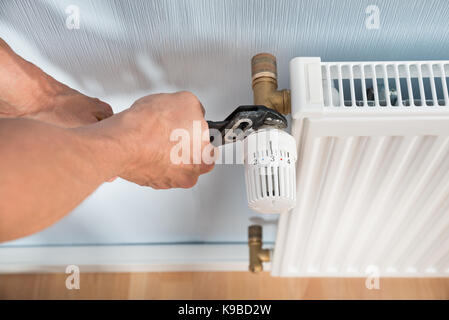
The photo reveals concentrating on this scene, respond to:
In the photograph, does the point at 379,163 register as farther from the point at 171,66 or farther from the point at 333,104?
the point at 171,66

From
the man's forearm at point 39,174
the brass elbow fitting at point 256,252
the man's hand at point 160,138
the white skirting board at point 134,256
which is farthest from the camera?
the white skirting board at point 134,256

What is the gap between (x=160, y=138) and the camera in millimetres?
420

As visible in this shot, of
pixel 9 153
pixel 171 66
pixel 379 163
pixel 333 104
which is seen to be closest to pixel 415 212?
pixel 379 163

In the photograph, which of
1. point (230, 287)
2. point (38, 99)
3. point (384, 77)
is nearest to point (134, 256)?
point (230, 287)

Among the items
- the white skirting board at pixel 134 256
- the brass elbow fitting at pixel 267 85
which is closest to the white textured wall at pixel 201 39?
the brass elbow fitting at pixel 267 85

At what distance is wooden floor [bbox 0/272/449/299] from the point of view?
1.06 meters

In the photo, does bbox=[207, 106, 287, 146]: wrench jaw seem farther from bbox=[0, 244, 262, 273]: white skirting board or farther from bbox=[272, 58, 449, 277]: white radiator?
bbox=[0, 244, 262, 273]: white skirting board

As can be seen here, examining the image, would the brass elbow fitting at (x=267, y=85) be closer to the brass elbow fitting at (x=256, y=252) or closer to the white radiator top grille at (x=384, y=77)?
the white radiator top grille at (x=384, y=77)

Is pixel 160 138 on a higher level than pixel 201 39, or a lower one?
lower

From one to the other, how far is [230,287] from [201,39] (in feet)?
2.44

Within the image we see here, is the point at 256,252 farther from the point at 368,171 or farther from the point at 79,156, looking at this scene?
the point at 79,156

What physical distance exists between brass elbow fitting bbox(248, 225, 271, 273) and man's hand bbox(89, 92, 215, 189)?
39 centimetres

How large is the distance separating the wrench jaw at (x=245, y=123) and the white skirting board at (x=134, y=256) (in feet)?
1.95

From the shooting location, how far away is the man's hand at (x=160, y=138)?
39 cm
